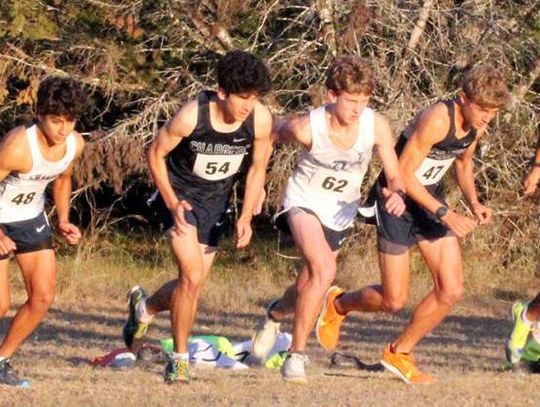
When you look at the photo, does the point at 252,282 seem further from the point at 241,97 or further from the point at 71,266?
the point at 241,97

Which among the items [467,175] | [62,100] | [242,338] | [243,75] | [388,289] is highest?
[243,75]

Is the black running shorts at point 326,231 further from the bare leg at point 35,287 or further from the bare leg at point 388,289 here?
the bare leg at point 35,287

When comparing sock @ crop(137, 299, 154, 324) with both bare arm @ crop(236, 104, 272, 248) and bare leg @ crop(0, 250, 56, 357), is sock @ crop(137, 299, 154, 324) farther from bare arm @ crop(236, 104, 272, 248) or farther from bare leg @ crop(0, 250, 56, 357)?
bare arm @ crop(236, 104, 272, 248)

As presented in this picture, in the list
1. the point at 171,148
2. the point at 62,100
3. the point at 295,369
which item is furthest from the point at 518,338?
the point at 62,100

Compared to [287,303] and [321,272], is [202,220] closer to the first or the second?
[321,272]

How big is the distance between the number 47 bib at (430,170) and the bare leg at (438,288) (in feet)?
1.29

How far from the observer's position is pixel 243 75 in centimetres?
852

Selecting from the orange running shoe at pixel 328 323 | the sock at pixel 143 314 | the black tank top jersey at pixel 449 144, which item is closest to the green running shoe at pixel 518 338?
the orange running shoe at pixel 328 323

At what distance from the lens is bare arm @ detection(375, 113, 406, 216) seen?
28.0 feet

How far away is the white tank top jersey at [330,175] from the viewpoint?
29.3 feet

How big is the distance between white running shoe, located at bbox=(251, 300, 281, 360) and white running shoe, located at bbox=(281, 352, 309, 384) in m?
1.39

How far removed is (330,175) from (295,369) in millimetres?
1249

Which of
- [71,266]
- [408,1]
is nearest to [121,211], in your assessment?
[71,266]

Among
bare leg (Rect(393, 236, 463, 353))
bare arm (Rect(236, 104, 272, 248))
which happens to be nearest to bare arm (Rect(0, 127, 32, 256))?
bare arm (Rect(236, 104, 272, 248))
